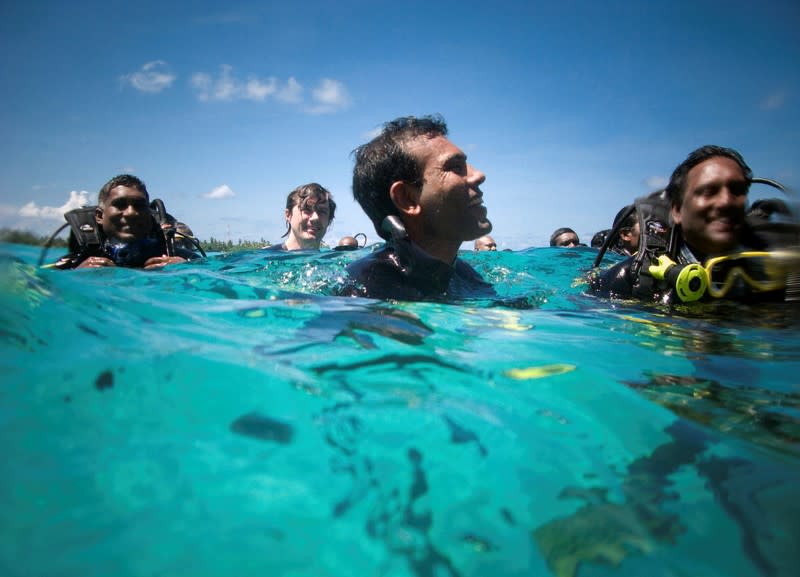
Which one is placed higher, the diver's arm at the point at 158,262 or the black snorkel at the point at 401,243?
the black snorkel at the point at 401,243

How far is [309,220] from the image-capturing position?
7.81m

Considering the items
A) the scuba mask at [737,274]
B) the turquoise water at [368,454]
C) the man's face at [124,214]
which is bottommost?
the turquoise water at [368,454]

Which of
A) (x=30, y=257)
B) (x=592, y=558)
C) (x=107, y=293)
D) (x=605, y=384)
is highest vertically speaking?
(x=30, y=257)

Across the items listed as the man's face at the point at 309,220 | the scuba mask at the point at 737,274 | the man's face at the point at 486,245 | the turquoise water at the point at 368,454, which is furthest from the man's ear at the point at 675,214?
the man's face at the point at 486,245

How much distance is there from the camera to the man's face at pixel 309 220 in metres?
7.74

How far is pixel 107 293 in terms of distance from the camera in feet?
8.11

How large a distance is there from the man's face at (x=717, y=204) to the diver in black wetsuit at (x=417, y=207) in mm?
1813

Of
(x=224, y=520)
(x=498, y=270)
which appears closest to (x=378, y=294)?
(x=224, y=520)

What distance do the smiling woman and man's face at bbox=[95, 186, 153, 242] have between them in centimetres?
255

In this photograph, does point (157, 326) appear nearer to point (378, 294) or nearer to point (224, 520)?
point (224, 520)

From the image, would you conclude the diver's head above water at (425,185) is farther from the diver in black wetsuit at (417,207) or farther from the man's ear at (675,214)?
the man's ear at (675,214)

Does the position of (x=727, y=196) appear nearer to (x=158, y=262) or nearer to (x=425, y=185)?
(x=425, y=185)

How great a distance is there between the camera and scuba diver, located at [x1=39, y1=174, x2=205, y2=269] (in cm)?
557

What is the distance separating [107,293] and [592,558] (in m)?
2.69
